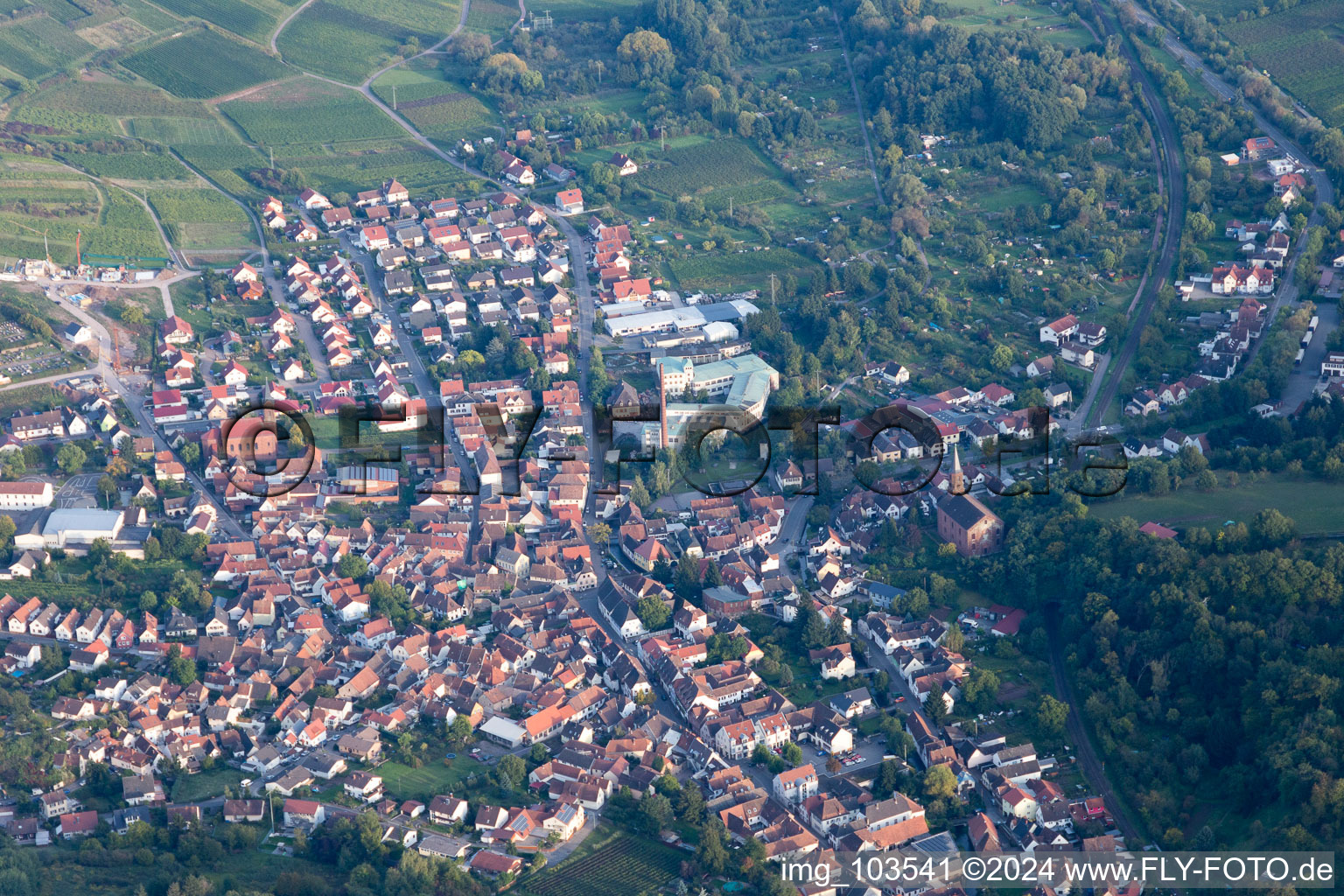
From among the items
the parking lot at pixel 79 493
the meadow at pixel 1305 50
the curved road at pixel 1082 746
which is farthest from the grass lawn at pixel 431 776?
the meadow at pixel 1305 50

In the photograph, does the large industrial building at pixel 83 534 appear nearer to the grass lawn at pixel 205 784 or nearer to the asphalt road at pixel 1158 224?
the grass lawn at pixel 205 784

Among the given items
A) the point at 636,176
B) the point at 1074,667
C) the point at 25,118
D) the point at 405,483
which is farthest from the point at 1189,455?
the point at 25,118

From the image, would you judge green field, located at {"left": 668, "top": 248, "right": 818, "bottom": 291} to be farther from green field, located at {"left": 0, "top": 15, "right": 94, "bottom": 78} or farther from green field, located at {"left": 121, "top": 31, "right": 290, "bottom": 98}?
green field, located at {"left": 0, "top": 15, "right": 94, "bottom": 78}

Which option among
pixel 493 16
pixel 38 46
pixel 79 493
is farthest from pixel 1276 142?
pixel 38 46

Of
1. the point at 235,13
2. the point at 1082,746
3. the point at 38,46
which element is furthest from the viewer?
the point at 235,13

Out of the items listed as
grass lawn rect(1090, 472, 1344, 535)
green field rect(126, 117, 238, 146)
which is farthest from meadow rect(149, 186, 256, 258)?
grass lawn rect(1090, 472, 1344, 535)

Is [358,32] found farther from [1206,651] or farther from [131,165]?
[1206,651]

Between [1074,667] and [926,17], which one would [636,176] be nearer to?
[926,17]

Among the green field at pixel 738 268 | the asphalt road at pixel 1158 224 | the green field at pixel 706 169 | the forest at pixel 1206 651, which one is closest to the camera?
the forest at pixel 1206 651
